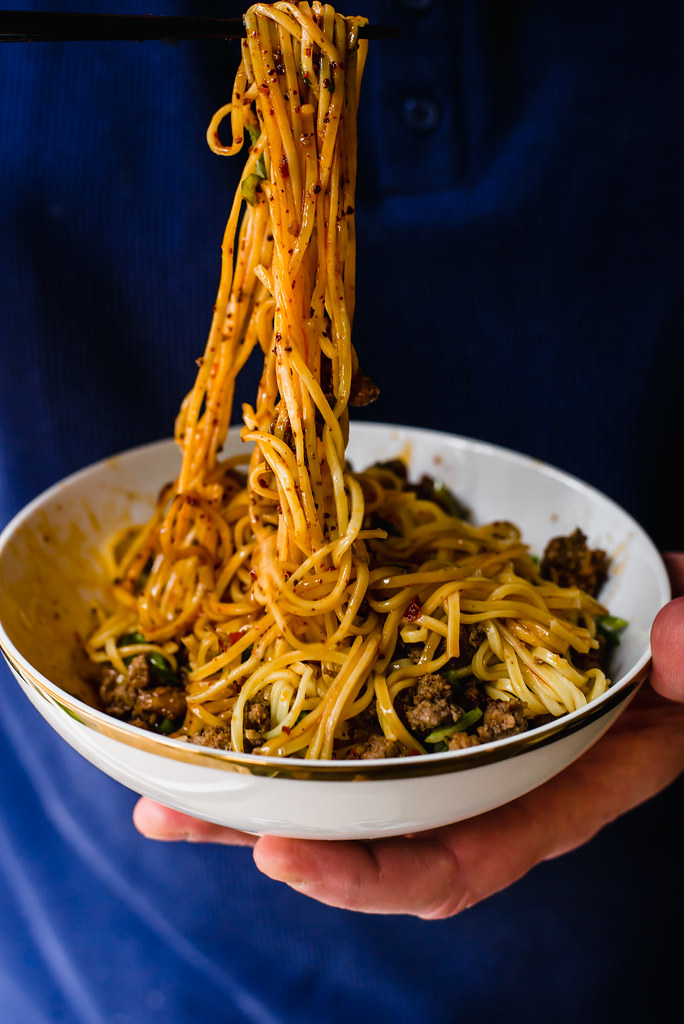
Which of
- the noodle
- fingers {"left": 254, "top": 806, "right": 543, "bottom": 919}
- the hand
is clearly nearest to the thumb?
the hand

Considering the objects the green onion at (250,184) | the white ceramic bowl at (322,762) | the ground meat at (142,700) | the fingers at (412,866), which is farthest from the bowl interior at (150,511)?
the green onion at (250,184)

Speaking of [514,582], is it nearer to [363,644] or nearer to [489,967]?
[363,644]

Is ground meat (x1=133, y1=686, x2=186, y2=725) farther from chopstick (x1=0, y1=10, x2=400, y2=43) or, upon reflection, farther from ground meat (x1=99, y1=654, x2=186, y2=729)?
chopstick (x1=0, y1=10, x2=400, y2=43)

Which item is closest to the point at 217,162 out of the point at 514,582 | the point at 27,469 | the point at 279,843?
the point at 27,469

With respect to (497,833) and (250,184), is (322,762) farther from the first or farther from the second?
(250,184)

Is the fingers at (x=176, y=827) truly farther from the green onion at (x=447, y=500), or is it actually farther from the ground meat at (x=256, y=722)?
the green onion at (x=447, y=500)
